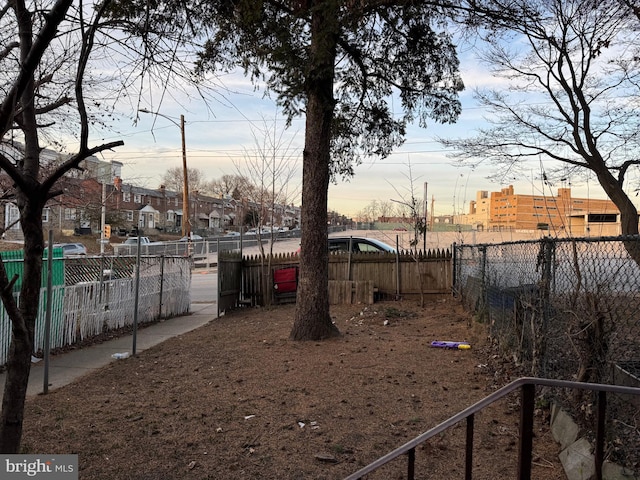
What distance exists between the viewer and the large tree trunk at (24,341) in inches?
109

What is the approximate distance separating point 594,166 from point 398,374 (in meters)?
11.5

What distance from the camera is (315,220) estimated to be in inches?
302

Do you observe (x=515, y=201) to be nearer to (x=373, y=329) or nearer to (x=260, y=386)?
(x=373, y=329)

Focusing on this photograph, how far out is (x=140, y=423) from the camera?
441 cm

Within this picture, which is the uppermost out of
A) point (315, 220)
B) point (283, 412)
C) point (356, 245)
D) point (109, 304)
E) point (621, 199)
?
point (621, 199)

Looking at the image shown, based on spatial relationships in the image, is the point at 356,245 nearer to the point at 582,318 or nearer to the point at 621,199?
the point at 621,199

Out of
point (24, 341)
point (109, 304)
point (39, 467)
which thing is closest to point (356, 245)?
point (109, 304)

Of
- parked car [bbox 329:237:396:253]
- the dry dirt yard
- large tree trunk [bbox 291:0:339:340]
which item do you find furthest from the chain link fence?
parked car [bbox 329:237:396:253]

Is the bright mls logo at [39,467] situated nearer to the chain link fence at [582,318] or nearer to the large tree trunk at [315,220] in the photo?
the chain link fence at [582,318]

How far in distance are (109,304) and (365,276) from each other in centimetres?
598

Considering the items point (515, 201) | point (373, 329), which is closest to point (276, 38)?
point (373, 329)

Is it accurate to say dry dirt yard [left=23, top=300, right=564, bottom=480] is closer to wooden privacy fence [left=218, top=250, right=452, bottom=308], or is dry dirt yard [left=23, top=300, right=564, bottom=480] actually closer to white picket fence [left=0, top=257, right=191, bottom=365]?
white picket fence [left=0, top=257, right=191, bottom=365]

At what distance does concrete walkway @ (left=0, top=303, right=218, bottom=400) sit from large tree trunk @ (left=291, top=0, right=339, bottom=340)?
2.83 metres

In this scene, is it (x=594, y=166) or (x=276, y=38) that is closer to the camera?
(x=276, y=38)
